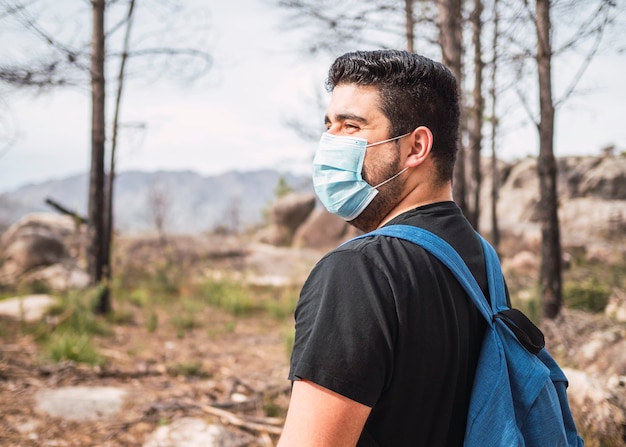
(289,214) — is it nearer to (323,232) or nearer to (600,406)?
(323,232)

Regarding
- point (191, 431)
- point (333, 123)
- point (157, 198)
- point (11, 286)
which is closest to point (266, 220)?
point (157, 198)

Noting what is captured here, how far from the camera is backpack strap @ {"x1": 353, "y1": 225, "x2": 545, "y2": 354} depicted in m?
1.27

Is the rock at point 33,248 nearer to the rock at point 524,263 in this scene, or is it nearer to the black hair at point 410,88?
the rock at point 524,263

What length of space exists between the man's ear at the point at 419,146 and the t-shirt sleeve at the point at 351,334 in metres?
0.39

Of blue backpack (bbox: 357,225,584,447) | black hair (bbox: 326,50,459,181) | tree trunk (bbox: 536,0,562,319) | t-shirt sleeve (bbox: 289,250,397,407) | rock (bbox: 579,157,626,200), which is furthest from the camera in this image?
rock (bbox: 579,157,626,200)

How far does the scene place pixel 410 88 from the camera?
1417mm

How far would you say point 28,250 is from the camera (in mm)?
13648

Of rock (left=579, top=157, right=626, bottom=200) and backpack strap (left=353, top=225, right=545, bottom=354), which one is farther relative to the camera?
rock (left=579, top=157, right=626, bottom=200)

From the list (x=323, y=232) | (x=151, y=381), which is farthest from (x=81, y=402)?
(x=323, y=232)

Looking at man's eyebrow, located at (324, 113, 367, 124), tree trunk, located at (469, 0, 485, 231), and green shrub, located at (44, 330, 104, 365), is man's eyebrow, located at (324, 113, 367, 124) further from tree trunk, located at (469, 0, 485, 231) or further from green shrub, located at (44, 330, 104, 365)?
tree trunk, located at (469, 0, 485, 231)

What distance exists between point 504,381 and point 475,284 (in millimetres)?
232

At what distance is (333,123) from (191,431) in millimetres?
3141

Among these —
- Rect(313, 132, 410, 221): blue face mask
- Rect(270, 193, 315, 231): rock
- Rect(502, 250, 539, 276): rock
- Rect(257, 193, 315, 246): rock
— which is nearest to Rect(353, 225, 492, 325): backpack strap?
Rect(313, 132, 410, 221): blue face mask

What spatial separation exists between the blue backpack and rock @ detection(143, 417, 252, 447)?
2908 mm
